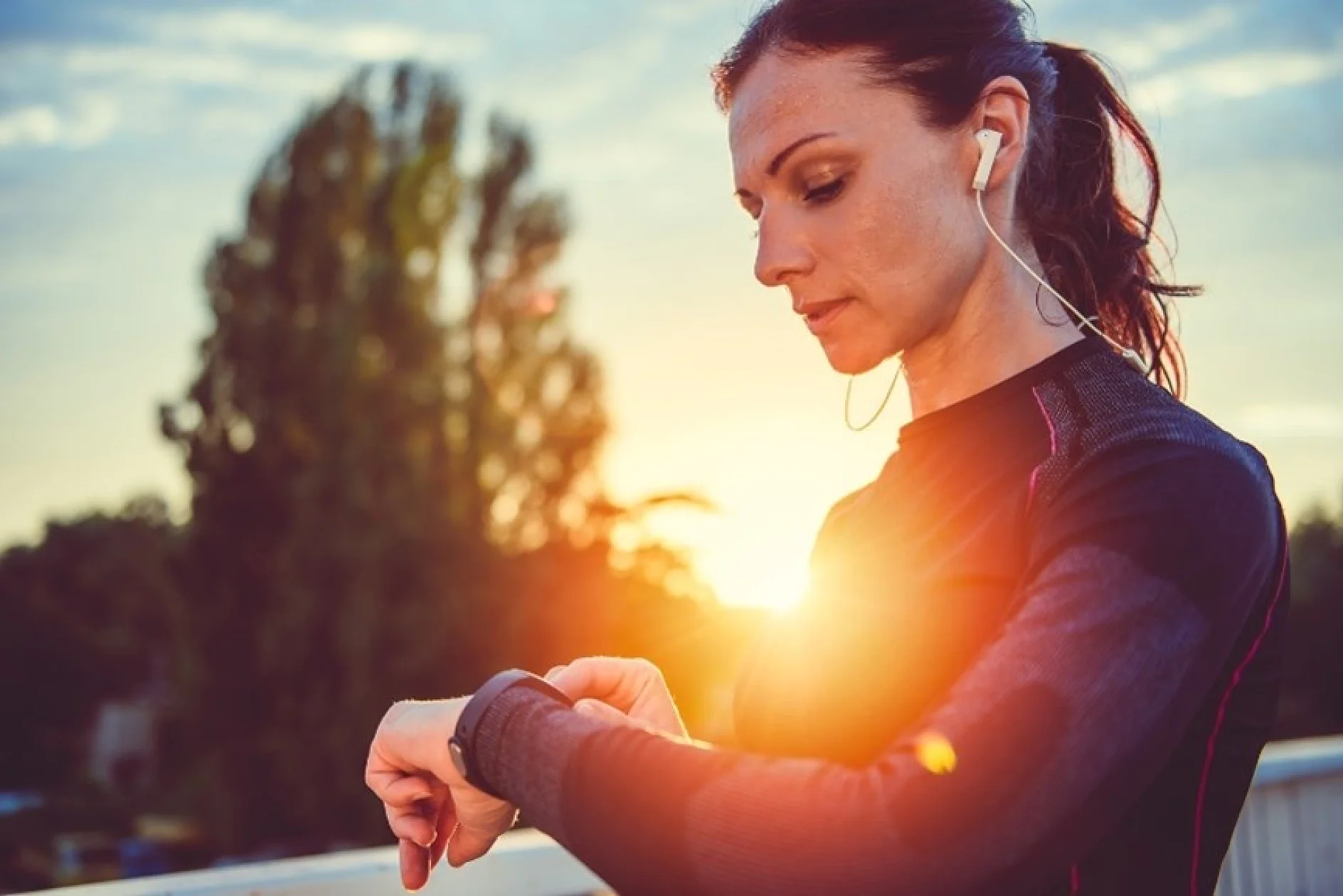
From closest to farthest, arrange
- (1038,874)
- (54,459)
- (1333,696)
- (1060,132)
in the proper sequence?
(1038,874), (1060,132), (1333,696), (54,459)

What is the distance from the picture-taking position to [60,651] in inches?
1357

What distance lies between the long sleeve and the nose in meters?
0.41

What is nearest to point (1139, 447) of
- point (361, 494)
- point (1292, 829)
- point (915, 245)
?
point (915, 245)

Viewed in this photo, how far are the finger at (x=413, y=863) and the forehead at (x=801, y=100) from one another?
65 centimetres

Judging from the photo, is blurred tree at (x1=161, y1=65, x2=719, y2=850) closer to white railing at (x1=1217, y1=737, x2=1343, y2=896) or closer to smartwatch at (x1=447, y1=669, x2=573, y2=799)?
white railing at (x1=1217, y1=737, x2=1343, y2=896)

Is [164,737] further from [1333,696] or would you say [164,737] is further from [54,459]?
[1333,696]

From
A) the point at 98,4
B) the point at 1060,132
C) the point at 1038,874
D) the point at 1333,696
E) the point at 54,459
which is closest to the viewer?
the point at 1038,874

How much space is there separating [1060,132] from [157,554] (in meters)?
15.1

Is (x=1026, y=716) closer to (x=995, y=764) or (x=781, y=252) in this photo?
(x=995, y=764)

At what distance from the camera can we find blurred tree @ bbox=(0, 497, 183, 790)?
3262 cm

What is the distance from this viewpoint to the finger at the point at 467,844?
1.00 meters

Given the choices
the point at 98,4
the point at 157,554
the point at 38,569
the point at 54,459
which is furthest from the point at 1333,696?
the point at 38,569

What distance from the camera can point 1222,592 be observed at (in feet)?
2.57

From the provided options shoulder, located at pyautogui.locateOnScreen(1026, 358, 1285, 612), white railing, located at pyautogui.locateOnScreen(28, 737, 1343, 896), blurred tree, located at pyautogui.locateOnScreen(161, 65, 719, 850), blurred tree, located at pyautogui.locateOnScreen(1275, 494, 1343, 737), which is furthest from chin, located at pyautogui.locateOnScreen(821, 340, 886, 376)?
blurred tree, located at pyautogui.locateOnScreen(1275, 494, 1343, 737)
